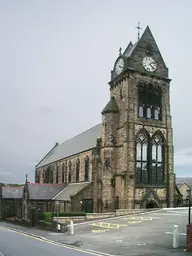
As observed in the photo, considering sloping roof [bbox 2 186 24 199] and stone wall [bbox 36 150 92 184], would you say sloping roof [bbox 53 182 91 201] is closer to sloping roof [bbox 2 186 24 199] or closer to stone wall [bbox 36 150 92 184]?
stone wall [bbox 36 150 92 184]

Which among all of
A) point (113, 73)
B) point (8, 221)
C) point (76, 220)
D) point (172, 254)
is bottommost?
point (8, 221)

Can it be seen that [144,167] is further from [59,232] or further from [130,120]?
[59,232]

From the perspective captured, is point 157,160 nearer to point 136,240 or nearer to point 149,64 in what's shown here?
point 149,64

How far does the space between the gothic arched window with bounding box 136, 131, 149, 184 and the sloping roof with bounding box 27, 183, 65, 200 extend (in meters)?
17.1

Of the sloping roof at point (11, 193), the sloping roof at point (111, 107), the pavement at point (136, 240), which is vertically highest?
the sloping roof at point (111, 107)

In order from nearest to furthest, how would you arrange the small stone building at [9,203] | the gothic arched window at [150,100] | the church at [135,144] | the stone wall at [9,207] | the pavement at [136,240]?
the pavement at [136,240] → the church at [135,144] → the gothic arched window at [150,100] → the small stone building at [9,203] → the stone wall at [9,207]

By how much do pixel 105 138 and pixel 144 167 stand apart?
6.56m

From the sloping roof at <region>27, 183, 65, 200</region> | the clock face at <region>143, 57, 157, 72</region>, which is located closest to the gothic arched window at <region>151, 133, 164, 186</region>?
the clock face at <region>143, 57, 157, 72</region>

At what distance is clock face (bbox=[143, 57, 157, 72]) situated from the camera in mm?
51656

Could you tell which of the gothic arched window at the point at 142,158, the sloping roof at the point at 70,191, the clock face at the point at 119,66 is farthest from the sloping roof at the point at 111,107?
the sloping roof at the point at 70,191

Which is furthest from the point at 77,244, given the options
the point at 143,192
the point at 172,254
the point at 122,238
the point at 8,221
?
the point at 8,221

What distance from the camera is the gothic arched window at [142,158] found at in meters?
48.4

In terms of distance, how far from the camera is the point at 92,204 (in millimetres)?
49219

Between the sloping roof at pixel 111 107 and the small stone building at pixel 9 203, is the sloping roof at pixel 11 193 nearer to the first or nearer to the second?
the small stone building at pixel 9 203
